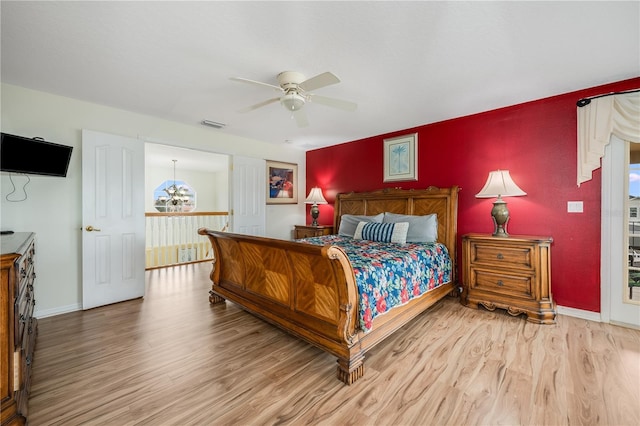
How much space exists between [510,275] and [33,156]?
5097mm

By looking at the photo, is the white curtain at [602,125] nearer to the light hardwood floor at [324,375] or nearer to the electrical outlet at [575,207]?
the electrical outlet at [575,207]

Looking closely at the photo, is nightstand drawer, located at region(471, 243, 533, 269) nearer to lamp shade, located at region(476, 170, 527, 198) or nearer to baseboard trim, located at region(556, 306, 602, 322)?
lamp shade, located at region(476, 170, 527, 198)

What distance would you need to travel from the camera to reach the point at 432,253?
10.3 ft

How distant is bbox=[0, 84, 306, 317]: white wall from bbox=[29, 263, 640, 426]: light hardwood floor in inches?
16.5

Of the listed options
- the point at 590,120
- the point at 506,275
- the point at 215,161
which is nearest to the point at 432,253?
the point at 506,275

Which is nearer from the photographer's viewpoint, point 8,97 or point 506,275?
point 8,97

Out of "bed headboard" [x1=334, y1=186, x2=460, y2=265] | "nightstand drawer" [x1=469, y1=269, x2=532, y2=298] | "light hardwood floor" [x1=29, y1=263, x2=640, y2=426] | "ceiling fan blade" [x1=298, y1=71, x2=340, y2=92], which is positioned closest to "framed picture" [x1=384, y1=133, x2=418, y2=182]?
"bed headboard" [x1=334, y1=186, x2=460, y2=265]

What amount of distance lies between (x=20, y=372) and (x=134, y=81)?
2.52m

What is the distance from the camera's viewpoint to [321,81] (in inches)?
83.1

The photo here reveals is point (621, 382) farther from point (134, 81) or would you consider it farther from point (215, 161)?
point (215, 161)

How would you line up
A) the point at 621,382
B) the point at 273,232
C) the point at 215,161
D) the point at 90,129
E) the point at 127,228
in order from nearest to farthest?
the point at 621,382, the point at 90,129, the point at 127,228, the point at 273,232, the point at 215,161

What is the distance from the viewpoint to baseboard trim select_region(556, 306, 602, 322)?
283 centimetres

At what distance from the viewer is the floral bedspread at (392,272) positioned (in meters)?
2.09

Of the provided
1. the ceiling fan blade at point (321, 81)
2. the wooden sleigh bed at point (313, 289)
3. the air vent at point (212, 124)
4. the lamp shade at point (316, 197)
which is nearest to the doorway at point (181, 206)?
the air vent at point (212, 124)
